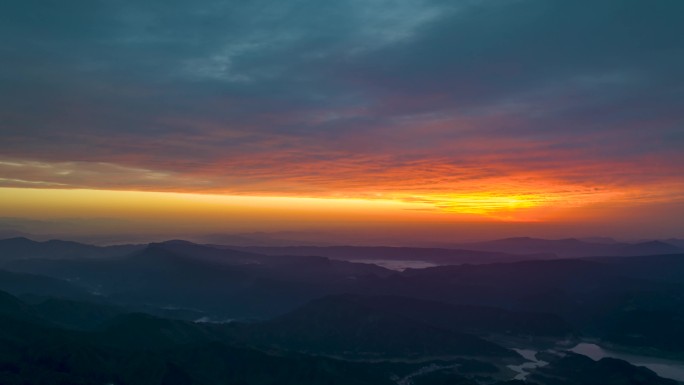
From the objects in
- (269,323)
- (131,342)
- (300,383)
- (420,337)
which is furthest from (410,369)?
(131,342)

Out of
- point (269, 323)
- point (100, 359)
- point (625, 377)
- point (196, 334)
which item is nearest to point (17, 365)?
point (100, 359)

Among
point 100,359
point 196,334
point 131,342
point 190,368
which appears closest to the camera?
point 100,359

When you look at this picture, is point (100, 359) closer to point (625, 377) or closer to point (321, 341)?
point (321, 341)

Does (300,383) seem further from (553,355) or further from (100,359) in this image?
(553,355)

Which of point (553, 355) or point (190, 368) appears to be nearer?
point (190, 368)

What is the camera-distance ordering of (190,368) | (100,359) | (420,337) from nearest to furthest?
(100,359) < (190,368) < (420,337)

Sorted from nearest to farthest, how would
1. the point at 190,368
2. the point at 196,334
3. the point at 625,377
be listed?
the point at 190,368, the point at 625,377, the point at 196,334

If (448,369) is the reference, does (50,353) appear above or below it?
above

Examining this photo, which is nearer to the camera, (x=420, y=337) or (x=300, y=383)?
(x=300, y=383)

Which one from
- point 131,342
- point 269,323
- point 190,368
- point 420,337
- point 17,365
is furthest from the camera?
point 269,323
